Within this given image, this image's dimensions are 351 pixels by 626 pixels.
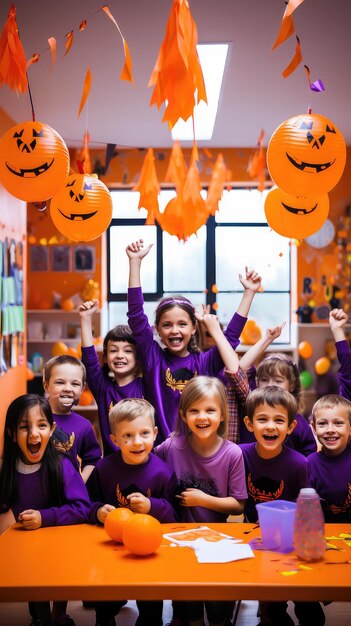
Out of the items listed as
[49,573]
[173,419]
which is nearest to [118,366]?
[173,419]

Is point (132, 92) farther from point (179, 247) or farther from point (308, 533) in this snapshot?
point (308, 533)

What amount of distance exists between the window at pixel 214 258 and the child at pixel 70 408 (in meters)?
4.70

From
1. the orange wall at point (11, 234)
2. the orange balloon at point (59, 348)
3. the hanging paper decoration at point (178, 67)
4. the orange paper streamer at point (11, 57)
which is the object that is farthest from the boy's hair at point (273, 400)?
the orange balloon at point (59, 348)

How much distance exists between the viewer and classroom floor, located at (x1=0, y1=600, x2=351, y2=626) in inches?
110

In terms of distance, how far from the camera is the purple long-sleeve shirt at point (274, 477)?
235 centimetres

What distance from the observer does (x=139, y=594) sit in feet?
5.19

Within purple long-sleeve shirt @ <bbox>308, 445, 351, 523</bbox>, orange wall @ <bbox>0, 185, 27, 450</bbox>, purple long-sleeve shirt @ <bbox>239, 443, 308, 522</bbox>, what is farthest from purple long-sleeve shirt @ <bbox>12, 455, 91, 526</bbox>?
orange wall @ <bbox>0, 185, 27, 450</bbox>

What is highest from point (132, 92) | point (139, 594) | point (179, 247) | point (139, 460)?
point (132, 92)

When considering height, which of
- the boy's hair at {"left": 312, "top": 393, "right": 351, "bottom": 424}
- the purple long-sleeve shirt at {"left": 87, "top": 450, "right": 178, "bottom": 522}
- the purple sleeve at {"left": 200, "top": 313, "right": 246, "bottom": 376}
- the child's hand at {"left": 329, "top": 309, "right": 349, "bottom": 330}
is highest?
the child's hand at {"left": 329, "top": 309, "right": 349, "bottom": 330}

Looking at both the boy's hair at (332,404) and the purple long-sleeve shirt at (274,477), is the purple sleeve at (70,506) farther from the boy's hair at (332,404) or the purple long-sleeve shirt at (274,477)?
the boy's hair at (332,404)

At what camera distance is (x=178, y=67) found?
2783mm

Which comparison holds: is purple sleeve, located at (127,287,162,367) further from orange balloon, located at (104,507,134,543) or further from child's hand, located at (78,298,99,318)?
orange balloon, located at (104,507,134,543)

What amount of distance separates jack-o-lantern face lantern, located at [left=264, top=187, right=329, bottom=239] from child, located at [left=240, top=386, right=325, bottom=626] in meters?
1.28

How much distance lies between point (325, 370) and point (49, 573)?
5.75 meters
